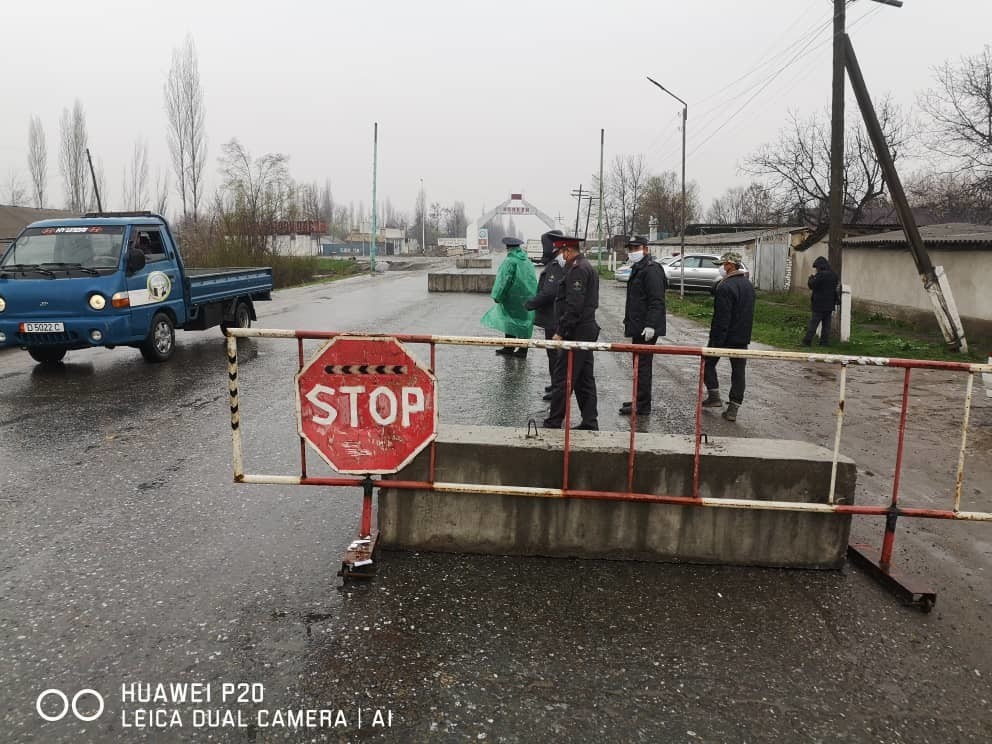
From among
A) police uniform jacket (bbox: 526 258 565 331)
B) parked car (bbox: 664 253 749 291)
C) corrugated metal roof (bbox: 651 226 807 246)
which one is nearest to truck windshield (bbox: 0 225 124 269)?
police uniform jacket (bbox: 526 258 565 331)

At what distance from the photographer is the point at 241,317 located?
14.1 meters

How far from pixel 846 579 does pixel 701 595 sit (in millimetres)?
974

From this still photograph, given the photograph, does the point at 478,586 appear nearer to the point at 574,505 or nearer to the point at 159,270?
the point at 574,505

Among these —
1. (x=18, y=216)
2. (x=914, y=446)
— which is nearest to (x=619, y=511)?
(x=914, y=446)

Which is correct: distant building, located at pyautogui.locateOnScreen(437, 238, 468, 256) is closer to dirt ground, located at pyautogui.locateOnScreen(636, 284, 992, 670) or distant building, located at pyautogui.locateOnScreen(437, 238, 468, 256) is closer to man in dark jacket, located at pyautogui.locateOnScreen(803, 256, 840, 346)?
man in dark jacket, located at pyautogui.locateOnScreen(803, 256, 840, 346)

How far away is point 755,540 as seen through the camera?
4559 mm

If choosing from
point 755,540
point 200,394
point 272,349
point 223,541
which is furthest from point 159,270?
point 755,540

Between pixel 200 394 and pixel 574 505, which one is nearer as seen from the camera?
pixel 574 505

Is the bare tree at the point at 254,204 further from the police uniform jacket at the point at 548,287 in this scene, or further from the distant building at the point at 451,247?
the distant building at the point at 451,247

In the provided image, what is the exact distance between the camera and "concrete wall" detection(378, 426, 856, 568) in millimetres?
4555

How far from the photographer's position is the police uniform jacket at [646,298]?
798cm

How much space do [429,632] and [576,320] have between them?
13.3 ft

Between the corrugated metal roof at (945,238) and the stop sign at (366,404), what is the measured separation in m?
15.9

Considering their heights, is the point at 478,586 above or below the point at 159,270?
below
